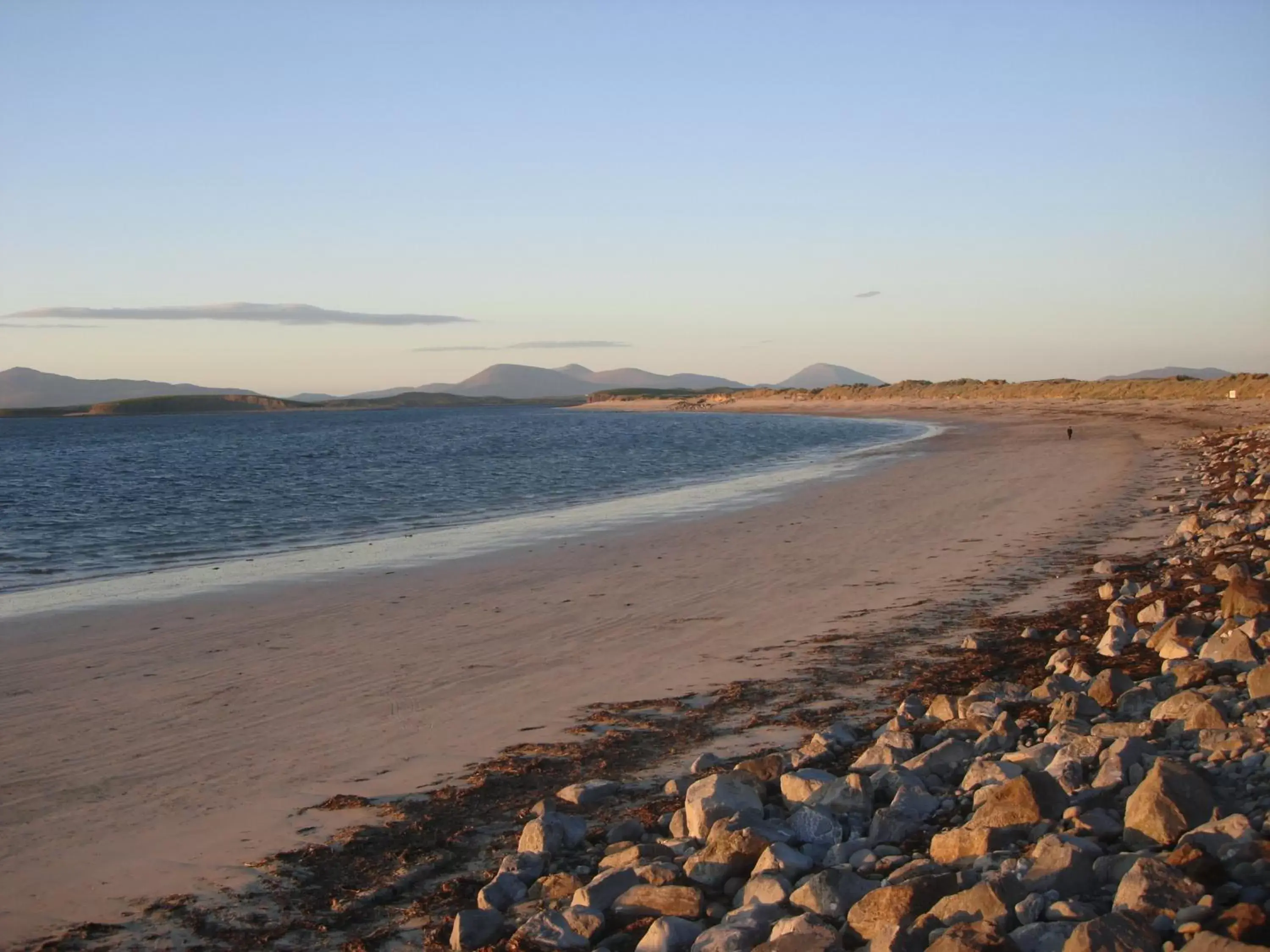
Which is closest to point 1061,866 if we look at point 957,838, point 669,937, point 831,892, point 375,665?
point 957,838

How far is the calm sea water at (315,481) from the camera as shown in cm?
2097

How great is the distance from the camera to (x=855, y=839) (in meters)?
5.09

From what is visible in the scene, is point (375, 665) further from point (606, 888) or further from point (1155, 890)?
point (1155, 890)

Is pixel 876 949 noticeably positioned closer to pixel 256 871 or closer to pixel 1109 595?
pixel 256 871

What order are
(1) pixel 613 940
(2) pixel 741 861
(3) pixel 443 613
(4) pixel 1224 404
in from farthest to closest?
1. (4) pixel 1224 404
2. (3) pixel 443 613
3. (2) pixel 741 861
4. (1) pixel 613 940

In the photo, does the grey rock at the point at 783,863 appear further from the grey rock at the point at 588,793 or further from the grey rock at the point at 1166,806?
the grey rock at the point at 588,793

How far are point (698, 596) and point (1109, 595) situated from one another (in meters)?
4.73

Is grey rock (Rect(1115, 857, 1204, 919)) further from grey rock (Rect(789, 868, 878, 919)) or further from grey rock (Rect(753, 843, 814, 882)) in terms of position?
grey rock (Rect(753, 843, 814, 882))

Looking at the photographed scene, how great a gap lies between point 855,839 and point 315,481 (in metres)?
34.3

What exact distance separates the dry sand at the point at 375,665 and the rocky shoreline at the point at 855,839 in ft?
1.90

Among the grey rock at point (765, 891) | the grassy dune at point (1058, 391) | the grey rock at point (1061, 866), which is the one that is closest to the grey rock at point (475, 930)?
the grey rock at point (765, 891)

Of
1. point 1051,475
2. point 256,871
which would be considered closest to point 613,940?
point 256,871

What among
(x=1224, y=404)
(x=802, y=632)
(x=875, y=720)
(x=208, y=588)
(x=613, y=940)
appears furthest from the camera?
(x=1224, y=404)

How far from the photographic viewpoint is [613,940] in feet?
14.8
